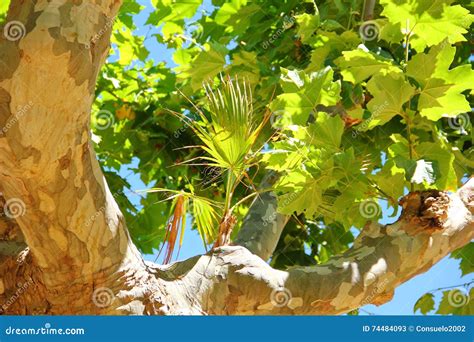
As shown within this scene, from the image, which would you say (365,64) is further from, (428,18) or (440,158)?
(440,158)

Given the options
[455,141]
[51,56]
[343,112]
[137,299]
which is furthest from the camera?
[455,141]

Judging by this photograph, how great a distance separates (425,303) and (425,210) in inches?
69.4

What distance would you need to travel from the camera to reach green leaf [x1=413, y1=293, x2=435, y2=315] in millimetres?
4820

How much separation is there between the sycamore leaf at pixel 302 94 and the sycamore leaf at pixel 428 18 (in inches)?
13.3

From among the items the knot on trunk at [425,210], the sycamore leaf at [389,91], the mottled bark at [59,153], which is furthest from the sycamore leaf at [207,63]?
the mottled bark at [59,153]

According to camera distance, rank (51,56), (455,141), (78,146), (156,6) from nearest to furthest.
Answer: (51,56) < (78,146) < (455,141) < (156,6)

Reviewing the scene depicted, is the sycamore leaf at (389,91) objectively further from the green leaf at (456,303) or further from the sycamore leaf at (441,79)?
the green leaf at (456,303)

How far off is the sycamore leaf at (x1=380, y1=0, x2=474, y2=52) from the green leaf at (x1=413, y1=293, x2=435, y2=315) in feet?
6.93

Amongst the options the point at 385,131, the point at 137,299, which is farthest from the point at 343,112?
the point at 137,299

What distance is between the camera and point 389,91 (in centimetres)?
303

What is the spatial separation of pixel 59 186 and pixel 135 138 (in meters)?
3.05

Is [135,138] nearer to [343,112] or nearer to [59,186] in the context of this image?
[343,112]

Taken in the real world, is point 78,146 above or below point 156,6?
below

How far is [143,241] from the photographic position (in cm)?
557
